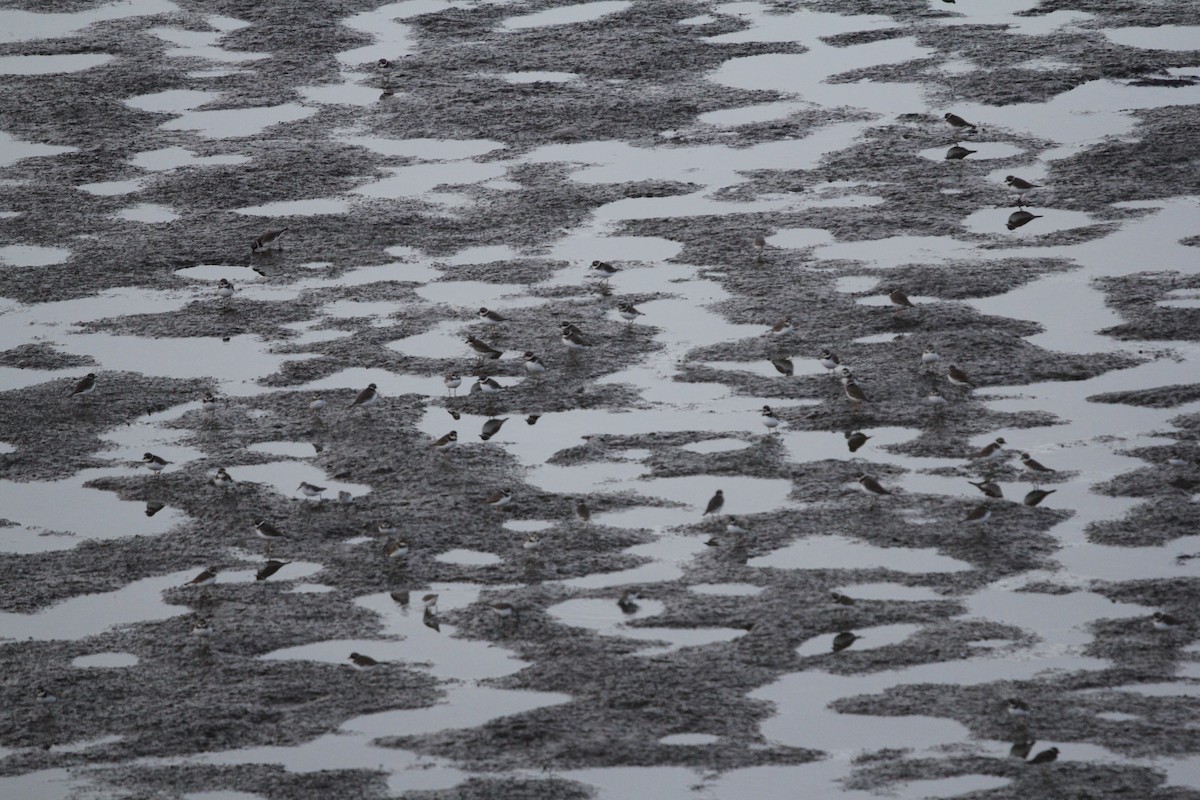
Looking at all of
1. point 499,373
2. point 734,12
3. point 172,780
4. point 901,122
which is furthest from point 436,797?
point 734,12

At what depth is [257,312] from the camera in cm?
1225

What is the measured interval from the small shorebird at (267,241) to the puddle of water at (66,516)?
143 inches

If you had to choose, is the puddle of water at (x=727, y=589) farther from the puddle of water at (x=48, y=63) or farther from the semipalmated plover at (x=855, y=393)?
the puddle of water at (x=48, y=63)

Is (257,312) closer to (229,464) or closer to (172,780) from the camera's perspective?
(229,464)

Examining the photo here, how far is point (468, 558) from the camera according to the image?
8.89 m

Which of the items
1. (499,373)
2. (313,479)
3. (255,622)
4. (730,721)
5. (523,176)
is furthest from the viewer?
(523,176)

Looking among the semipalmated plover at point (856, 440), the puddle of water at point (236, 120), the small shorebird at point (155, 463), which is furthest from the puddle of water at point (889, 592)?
the puddle of water at point (236, 120)

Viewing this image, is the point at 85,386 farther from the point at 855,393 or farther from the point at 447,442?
the point at 855,393

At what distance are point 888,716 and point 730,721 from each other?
795 mm

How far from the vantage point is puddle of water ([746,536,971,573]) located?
8.59 meters

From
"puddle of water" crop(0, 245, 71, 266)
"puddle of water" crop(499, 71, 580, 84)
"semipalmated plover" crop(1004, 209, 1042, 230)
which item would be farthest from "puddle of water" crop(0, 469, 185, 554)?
"puddle of water" crop(499, 71, 580, 84)

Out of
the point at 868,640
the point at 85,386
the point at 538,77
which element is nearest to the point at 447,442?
the point at 85,386

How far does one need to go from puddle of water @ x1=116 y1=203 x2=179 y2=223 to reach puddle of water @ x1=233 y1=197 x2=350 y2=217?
632 millimetres

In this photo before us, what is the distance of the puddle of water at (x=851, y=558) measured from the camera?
28.2ft
